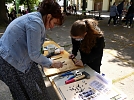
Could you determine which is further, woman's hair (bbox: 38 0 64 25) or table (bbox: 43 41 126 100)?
table (bbox: 43 41 126 100)

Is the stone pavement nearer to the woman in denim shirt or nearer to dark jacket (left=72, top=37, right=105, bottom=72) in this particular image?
dark jacket (left=72, top=37, right=105, bottom=72)

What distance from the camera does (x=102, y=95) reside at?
1303 millimetres

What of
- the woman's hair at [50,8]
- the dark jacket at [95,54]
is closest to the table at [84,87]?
the dark jacket at [95,54]

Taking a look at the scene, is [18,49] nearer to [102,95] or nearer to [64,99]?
[64,99]

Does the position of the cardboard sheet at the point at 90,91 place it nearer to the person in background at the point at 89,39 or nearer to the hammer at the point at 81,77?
the hammer at the point at 81,77

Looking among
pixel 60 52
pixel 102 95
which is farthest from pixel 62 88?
pixel 60 52

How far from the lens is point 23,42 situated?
46.8 inches

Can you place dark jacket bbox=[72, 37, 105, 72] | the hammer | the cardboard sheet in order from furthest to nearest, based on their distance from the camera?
dark jacket bbox=[72, 37, 105, 72], the hammer, the cardboard sheet

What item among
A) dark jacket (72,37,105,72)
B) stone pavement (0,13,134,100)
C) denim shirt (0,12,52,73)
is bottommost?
stone pavement (0,13,134,100)

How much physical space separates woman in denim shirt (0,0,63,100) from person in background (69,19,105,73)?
0.32 meters

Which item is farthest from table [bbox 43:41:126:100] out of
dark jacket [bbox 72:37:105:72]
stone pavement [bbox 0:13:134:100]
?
stone pavement [bbox 0:13:134:100]

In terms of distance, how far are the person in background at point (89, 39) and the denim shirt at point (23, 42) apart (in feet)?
1.54

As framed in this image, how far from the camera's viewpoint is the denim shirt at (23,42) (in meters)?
1.12

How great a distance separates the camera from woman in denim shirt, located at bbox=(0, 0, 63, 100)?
3.74 feet
